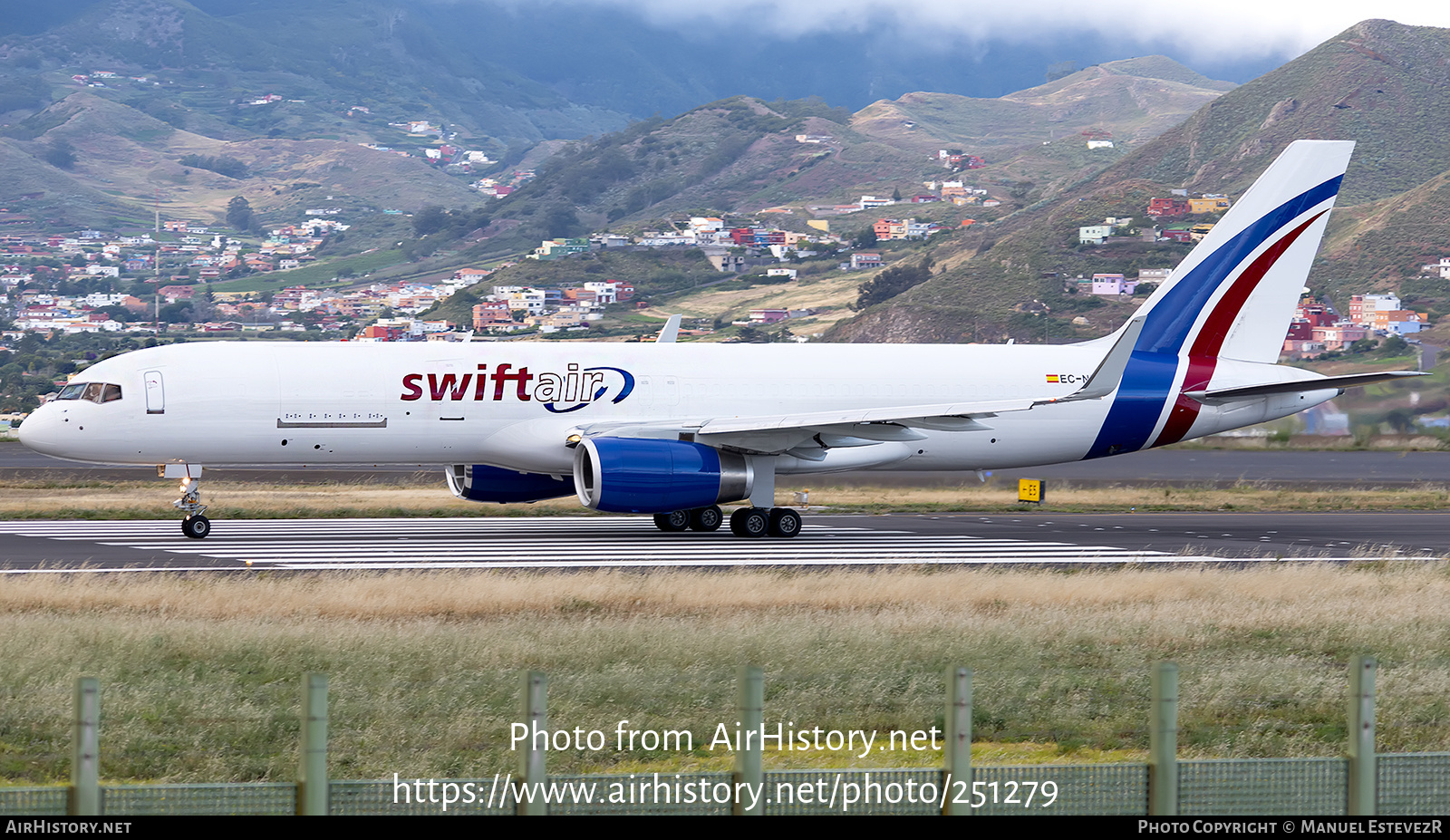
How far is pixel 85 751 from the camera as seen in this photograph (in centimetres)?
727

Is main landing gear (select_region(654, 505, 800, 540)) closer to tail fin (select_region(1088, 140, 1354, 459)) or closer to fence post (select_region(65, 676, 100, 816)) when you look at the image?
tail fin (select_region(1088, 140, 1354, 459))

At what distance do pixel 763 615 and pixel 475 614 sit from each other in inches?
Result: 145

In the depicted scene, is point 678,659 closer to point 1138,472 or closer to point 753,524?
point 753,524

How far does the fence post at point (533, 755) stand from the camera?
734 centimetres

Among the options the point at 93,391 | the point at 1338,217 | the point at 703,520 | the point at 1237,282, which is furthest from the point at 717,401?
the point at 1338,217

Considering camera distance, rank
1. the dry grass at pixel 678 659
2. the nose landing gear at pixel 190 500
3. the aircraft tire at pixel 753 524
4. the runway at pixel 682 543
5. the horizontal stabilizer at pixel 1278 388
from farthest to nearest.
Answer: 1. the aircraft tire at pixel 753 524
2. the horizontal stabilizer at pixel 1278 388
3. the nose landing gear at pixel 190 500
4. the runway at pixel 682 543
5. the dry grass at pixel 678 659

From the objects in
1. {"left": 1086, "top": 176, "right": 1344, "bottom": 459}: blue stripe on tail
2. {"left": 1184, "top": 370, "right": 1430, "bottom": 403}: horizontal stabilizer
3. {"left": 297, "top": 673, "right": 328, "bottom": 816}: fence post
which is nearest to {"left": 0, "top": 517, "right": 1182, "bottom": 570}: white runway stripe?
{"left": 1086, "top": 176, "right": 1344, "bottom": 459}: blue stripe on tail

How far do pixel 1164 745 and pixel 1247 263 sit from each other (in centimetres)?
2797

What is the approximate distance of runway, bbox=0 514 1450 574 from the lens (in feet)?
84.2

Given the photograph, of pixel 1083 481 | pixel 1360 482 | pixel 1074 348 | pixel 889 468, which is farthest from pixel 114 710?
pixel 1360 482

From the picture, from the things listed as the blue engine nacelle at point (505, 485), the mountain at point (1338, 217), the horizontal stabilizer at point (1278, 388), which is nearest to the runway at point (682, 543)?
the blue engine nacelle at point (505, 485)

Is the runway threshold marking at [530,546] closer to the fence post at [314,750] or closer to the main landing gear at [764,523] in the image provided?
the main landing gear at [764,523]

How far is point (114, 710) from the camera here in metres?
12.4

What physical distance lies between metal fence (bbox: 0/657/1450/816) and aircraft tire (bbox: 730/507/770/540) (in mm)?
21634
